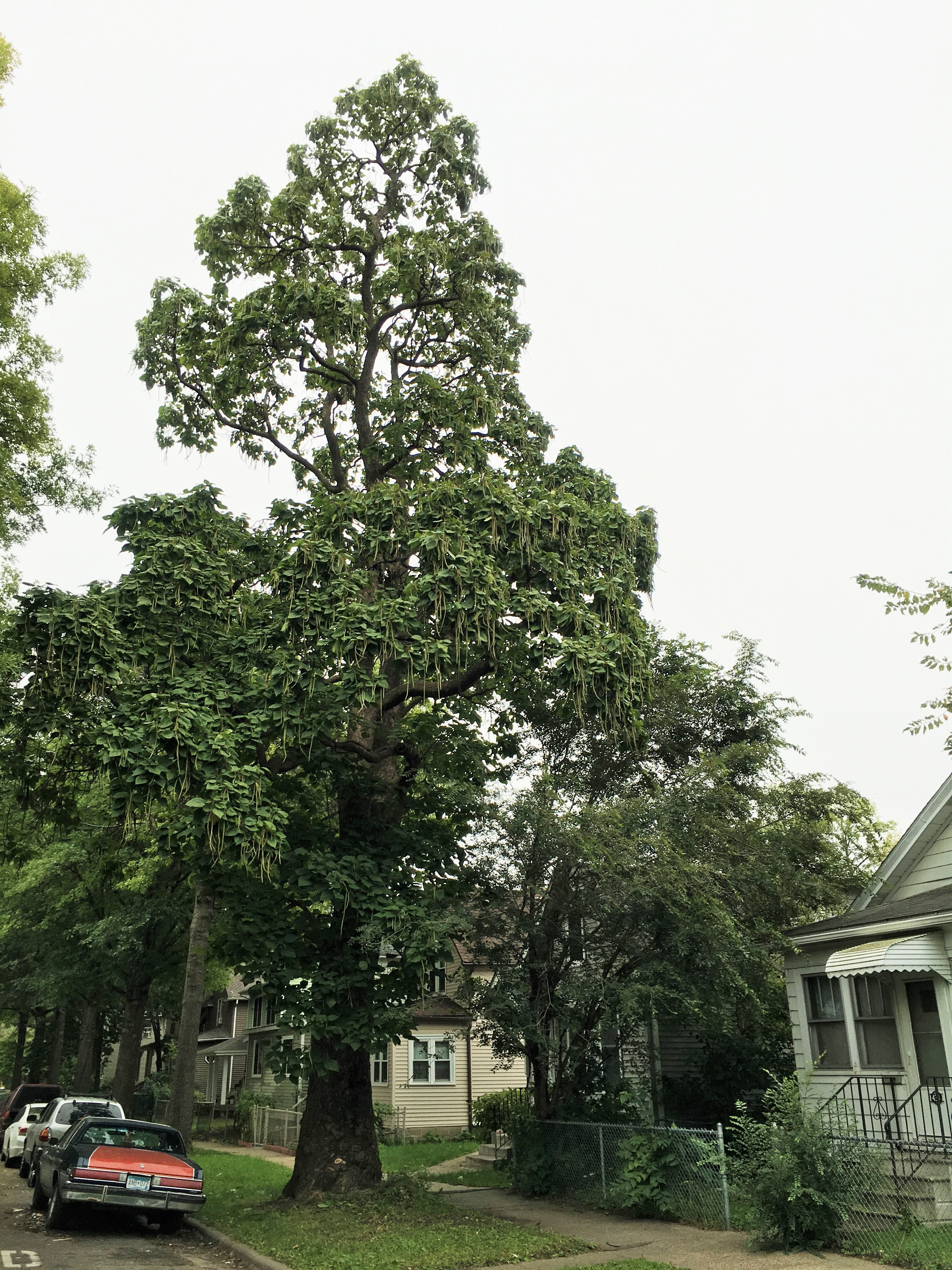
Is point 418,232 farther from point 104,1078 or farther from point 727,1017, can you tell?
point 104,1078

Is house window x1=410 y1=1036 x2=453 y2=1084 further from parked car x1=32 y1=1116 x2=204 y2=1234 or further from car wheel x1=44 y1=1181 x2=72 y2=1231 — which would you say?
car wheel x1=44 y1=1181 x2=72 y2=1231

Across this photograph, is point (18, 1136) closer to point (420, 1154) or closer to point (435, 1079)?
point (420, 1154)

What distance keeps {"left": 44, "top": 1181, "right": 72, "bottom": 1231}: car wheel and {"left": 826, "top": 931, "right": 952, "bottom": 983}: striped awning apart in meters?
10.1

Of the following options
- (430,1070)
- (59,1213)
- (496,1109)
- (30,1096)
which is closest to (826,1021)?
(59,1213)

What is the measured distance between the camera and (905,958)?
40.2 ft

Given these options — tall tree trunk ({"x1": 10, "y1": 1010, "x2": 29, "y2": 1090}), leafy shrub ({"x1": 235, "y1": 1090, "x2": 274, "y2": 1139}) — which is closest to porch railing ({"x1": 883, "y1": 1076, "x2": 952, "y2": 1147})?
leafy shrub ({"x1": 235, "y1": 1090, "x2": 274, "y2": 1139})

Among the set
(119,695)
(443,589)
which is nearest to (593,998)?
(443,589)

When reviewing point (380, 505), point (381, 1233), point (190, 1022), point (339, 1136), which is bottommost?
point (381, 1233)

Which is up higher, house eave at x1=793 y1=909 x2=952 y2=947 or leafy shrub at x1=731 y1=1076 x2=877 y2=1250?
house eave at x1=793 y1=909 x2=952 y2=947

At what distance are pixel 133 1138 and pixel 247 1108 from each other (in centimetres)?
2019

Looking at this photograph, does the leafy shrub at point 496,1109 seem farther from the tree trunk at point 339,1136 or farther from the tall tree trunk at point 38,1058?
the tall tree trunk at point 38,1058

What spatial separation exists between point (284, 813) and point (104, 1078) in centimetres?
5556

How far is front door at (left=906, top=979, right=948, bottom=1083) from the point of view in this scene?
1302 centimetres

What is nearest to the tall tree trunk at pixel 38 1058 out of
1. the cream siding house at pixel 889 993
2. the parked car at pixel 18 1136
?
the parked car at pixel 18 1136
